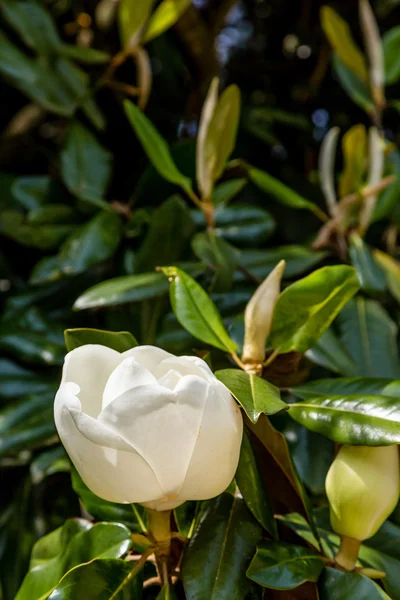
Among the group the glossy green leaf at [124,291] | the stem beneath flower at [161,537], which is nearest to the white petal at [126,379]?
the stem beneath flower at [161,537]

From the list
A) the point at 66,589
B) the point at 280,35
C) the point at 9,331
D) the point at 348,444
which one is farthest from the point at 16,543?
the point at 280,35

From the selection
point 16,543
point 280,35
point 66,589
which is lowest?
point 16,543

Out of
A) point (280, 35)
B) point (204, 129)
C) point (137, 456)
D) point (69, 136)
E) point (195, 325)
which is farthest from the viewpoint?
point (280, 35)

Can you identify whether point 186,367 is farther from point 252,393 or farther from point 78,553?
point 78,553

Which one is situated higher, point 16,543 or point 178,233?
point 178,233

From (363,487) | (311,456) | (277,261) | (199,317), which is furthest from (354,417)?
(277,261)

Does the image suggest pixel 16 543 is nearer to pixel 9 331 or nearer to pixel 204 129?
pixel 9 331

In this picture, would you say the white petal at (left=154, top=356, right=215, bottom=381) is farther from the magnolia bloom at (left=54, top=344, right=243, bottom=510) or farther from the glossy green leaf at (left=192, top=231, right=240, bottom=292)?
the glossy green leaf at (left=192, top=231, right=240, bottom=292)
